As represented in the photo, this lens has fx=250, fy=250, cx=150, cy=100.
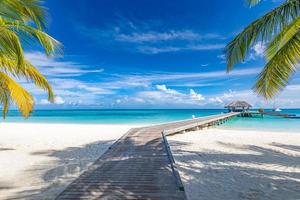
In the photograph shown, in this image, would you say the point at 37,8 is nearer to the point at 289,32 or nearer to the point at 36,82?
the point at 36,82

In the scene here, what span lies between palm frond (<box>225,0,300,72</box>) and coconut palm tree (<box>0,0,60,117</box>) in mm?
3975

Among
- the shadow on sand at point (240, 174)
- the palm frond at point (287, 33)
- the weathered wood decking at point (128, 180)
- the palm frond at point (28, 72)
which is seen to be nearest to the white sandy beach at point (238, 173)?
the shadow on sand at point (240, 174)

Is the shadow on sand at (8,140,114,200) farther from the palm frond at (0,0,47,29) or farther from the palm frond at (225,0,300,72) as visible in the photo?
the palm frond at (225,0,300,72)

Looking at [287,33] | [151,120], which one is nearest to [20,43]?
[287,33]

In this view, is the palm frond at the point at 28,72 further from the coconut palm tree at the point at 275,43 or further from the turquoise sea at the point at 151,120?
the turquoise sea at the point at 151,120

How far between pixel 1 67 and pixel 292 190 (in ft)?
25.0

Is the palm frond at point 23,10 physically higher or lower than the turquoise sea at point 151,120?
higher

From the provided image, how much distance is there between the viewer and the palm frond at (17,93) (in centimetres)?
745

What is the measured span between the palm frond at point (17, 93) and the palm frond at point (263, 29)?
633cm

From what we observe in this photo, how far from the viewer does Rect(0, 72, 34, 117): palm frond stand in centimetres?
745

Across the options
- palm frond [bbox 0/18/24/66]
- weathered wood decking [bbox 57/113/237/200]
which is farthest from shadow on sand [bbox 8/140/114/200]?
palm frond [bbox 0/18/24/66]

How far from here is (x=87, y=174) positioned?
538 centimetres

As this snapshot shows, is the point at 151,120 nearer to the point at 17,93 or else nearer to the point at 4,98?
the point at 4,98

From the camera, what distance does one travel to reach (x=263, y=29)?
508 centimetres
